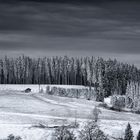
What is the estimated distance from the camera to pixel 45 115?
9869 cm

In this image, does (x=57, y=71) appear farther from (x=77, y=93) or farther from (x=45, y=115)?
(x=45, y=115)

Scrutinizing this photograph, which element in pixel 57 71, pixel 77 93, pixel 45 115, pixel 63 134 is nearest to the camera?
pixel 63 134

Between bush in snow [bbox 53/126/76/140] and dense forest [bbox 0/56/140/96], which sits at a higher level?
dense forest [bbox 0/56/140/96]

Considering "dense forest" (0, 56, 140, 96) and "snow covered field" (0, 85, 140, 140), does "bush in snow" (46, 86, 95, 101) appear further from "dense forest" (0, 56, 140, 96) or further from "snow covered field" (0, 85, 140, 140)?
"dense forest" (0, 56, 140, 96)

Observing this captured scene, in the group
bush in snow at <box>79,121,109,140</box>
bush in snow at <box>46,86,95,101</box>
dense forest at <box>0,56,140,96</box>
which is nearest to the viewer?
bush in snow at <box>79,121,109,140</box>

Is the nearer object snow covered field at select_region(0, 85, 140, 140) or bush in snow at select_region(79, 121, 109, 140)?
bush in snow at select_region(79, 121, 109, 140)

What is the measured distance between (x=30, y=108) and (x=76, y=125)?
25.6m

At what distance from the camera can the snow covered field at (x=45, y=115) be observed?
8050 cm

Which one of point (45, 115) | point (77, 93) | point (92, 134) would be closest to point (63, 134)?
point (92, 134)

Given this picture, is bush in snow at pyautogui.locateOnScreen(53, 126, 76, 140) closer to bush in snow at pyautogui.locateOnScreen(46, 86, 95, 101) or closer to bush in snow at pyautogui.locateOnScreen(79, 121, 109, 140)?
bush in snow at pyautogui.locateOnScreen(79, 121, 109, 140)

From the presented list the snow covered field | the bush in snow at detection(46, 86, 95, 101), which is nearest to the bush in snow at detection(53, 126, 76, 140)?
the snow covered field

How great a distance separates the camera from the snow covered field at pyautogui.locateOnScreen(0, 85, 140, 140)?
8050cm

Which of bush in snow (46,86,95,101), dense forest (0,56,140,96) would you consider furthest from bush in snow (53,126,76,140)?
dense forest (0,56,140,96)

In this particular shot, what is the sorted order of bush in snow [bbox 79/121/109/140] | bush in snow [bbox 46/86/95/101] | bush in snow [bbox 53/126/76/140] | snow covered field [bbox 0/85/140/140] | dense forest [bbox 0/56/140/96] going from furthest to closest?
dense forest [bbox 0/56/140/96] → bush in snow [bbox 46/86/95/101] → snow covered field [bbox 0/85/140/140] → bush in snow [bbox 53/126/76/140] → bush in snow [bbox 79/121/109/140]
